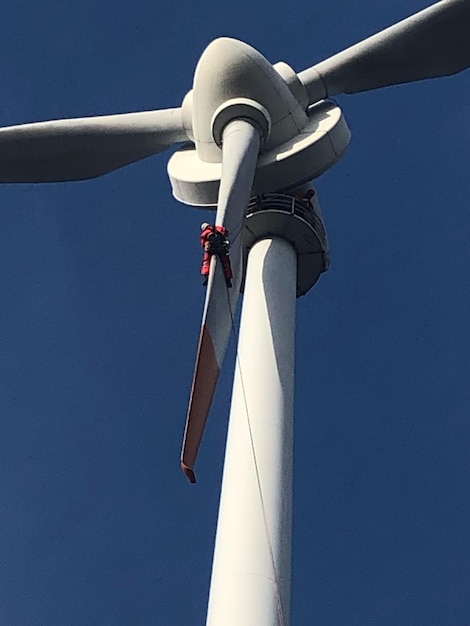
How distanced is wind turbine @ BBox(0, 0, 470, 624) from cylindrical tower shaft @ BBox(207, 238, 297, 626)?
0.03 m

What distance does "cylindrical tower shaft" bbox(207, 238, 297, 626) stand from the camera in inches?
519

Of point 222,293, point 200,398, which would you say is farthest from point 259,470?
point 222,293

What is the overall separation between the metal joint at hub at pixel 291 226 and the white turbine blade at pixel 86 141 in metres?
2.34

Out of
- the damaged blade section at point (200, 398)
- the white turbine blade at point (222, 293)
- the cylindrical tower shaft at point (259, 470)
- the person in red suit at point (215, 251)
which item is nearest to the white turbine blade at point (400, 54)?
the white turbine blade at point (222, 293)

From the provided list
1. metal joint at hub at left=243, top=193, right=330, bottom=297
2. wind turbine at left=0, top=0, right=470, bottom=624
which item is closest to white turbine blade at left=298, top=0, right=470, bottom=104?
wind turbine at left=0, top=0, right=470, bottom=624

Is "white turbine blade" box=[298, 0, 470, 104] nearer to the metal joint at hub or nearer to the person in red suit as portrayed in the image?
the metal joint at hub

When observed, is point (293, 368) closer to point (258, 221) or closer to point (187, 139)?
point (258, 221)

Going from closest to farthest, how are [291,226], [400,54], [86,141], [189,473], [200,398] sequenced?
[189,473], [200,398], [291,226], [400,54], [86,141]

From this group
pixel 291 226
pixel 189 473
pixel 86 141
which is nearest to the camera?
pixel 189 473

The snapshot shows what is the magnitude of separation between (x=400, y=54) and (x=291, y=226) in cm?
436

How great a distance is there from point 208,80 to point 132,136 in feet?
7.63

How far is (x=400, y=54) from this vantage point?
21.0 meters

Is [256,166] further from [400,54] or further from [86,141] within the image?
[400,54]

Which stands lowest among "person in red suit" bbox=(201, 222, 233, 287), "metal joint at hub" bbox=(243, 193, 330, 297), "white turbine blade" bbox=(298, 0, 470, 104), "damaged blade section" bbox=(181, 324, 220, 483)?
"damaged blade section" bbox=(181, 324, 220, 483)
